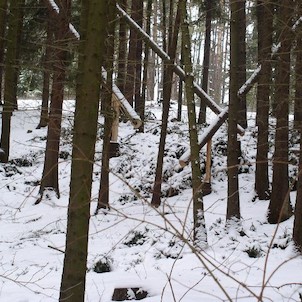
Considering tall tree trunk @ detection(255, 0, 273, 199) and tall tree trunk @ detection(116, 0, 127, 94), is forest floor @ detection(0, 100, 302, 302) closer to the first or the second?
tall tree trunk @ detection(255, 0, 273, 199)

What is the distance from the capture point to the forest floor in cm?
388

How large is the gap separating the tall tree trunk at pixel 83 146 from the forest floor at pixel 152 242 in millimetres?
161

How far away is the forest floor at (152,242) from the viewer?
3880mm

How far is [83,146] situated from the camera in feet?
9.58

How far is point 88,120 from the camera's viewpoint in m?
2.93

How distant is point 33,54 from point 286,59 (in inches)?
537

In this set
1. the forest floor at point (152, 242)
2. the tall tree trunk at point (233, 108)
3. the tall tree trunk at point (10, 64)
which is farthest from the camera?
the tall tree trunk at point (10, 64)

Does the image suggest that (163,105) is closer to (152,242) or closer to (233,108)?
(233,108)

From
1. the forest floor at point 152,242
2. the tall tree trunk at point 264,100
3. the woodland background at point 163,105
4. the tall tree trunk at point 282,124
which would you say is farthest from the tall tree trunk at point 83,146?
the tall tree trunk at point 264,100

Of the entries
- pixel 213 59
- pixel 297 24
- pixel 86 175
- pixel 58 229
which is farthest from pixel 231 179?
pixel 213 59

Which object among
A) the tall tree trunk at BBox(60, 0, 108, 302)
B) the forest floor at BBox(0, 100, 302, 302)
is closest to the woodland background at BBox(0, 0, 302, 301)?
the tall tree trunk at BBox(60, 0, 108, 302)

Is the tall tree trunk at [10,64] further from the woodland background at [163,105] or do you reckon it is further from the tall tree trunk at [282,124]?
the tall tree trunk at [282,124]

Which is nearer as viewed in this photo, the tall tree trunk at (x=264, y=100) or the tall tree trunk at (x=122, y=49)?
the tall tree trunk at (x=122, y=49)

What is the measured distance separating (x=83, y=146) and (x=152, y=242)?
18.9ft
